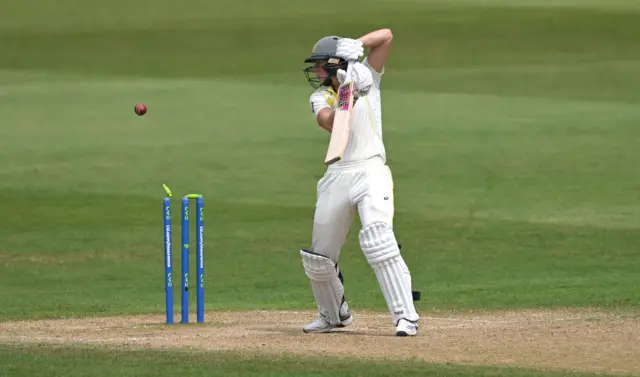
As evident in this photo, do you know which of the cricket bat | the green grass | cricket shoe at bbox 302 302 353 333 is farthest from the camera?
cricket shoe at bbox 302 302 353 333

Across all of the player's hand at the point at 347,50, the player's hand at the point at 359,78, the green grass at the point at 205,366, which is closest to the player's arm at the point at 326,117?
the player's hand at the point at 359,78

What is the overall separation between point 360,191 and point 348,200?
0.34ft

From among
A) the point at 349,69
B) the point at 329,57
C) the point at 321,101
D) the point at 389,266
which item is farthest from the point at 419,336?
the point at 329,57

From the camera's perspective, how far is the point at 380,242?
9.35m

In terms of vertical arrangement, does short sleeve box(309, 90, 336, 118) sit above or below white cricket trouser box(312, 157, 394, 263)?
above

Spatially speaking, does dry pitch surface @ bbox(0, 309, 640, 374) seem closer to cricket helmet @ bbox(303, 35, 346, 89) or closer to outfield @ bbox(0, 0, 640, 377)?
outfield @ bbox(0, 0, 640, 377)

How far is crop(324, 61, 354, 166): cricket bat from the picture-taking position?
9250mm

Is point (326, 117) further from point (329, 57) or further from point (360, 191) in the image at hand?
point (360, 191)

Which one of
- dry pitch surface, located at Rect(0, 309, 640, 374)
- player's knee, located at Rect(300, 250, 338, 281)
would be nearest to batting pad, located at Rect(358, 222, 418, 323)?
dry pitch surface, located at Rect(0, 309, 640, 374)

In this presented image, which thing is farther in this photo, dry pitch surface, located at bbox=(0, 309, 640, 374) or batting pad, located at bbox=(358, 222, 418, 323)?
batting pad, located at bbox=(358, 222, 418, 323)

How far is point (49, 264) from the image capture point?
15.5m

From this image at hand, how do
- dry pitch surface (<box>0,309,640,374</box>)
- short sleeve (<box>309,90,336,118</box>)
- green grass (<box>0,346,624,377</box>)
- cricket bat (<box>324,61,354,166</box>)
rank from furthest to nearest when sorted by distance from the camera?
short sleeve (<box>309,90,336,118</box>) → cricket bat (<box>324,61,354,166</box>) → dry pitch surface (<box>0,309,640,374</box>) → green grass (<box>0,346,624,377</box>)

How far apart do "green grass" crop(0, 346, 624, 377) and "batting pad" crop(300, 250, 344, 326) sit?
106 cm

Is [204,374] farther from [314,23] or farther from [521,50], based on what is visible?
[314,23]
